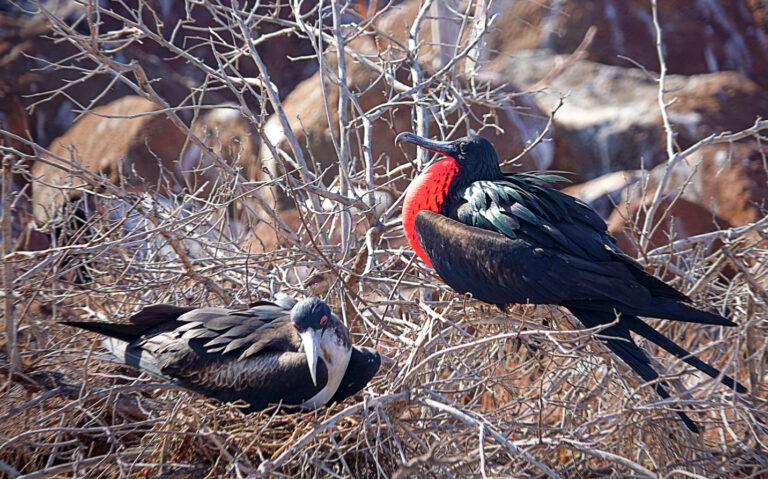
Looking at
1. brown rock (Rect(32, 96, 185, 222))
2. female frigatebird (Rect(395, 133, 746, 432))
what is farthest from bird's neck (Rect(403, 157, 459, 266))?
brown rock (Rect(32, 96, 185, 222))

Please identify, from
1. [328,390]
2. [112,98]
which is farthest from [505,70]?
[328,390]

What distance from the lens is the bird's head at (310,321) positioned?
2.22m

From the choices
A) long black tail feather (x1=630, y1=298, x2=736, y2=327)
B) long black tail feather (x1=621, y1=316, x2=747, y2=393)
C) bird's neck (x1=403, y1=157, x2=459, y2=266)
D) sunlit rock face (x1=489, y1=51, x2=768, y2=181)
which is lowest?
sunlit rock face (x1=489, y1=51, x2=768, y2=181)

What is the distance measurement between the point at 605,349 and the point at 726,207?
3911 millimetres

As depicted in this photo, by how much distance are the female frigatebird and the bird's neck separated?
0.05ft

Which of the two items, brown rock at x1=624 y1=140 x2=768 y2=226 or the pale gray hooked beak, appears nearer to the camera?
the pale gray hooked beak

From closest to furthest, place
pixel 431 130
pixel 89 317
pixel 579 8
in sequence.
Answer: pixel 89 317 → pixel 431 130 → pixel 579 8

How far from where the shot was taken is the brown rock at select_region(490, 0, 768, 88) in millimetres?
6559

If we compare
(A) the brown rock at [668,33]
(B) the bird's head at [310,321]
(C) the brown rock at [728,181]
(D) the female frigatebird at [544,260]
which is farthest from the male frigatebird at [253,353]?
(A) the brown rock at [668,33]

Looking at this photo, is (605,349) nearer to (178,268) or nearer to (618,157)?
(178,268)

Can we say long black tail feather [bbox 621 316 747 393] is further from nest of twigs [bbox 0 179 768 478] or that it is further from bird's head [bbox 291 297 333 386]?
bird's head [bbox 291 297 333 386]

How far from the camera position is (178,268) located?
10.0 feet

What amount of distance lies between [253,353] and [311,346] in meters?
0.22

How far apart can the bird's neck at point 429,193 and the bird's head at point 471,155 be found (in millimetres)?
28
